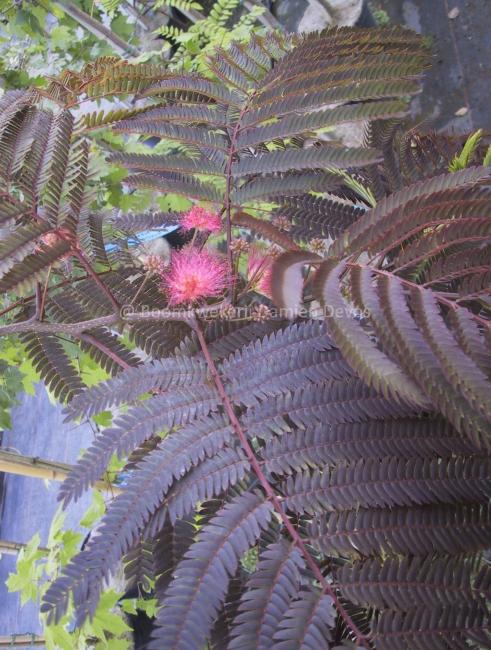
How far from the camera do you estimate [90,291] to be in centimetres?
77

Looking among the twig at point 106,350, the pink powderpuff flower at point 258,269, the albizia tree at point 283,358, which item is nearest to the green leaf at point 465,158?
the albizia tree at point 283,358

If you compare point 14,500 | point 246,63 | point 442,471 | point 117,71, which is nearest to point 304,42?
point 246,63

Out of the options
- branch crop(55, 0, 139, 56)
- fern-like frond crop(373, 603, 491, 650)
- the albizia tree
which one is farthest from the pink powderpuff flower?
branch crop(55, 0, 139, 56)

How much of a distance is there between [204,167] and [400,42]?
0.87 ft

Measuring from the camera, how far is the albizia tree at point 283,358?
0.43 metres

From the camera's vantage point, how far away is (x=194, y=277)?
66cm

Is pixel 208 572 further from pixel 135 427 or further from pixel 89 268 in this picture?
pixel 89 268

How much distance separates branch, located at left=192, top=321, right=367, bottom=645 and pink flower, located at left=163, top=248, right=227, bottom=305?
52 mm

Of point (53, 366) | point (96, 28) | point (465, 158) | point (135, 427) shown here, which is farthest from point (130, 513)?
point (96, 28)

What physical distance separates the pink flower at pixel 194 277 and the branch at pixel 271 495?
5cm

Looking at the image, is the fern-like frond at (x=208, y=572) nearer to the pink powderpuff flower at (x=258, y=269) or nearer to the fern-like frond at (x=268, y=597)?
the fern-like frond at (x=268, y=597)

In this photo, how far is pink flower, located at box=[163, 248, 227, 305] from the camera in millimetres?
663

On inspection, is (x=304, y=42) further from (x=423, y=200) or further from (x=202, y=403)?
(x=202, y=403)

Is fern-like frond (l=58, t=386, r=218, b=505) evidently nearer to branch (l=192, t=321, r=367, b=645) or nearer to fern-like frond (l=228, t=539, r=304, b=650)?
branch (l=192, t=321, r=367, b=645)
